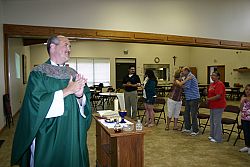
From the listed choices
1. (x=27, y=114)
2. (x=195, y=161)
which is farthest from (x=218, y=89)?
(x=27, y=114)

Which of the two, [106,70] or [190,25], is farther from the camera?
[106,70]

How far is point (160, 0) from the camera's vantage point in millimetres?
6957

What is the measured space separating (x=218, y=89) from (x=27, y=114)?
11.6 ft

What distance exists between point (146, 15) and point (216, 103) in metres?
3.53

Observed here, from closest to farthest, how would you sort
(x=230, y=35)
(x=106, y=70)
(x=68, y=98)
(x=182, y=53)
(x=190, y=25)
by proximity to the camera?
1. (x=68, y=98)
2. (x=190, y=25)
3. (x=230, y=35)
4. (x=106, y=70)
5. (x=182, y=53)

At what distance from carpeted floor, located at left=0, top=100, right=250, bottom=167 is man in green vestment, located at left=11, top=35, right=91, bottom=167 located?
4.32 feet

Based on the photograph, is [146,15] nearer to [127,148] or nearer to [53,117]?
[127,148]

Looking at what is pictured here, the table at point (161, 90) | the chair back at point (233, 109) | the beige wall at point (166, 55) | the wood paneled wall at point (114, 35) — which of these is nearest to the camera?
the chair back at point (233, 109)

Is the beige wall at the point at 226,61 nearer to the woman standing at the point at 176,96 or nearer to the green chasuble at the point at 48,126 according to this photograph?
the woman standing at the point at 176,96

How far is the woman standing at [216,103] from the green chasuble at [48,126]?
10.3 feet

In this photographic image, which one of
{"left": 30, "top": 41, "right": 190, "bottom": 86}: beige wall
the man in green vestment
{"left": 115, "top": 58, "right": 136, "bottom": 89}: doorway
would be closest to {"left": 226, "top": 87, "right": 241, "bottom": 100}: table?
{"left": 30, "top": 41, "right": 190, "bottom": 86}: beige wall

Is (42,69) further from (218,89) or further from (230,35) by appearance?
(230,35)

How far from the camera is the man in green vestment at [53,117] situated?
1.70 m

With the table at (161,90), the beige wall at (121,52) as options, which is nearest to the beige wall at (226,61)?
the beige wall at (121,52)
